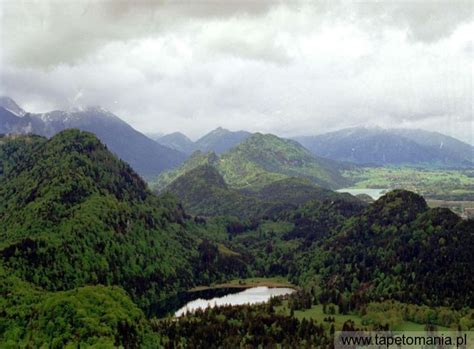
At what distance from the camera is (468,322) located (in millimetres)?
187375

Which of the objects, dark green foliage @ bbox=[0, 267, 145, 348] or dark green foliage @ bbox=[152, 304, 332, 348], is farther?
dark green foliage @ bbox=[152, 304, 332, 348]

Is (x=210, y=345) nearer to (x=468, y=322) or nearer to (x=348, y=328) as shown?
(x=348, y=328)

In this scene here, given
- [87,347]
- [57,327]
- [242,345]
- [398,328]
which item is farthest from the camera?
[398,328]

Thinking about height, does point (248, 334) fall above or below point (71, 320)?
below

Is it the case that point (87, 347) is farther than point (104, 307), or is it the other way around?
point (104, 307)

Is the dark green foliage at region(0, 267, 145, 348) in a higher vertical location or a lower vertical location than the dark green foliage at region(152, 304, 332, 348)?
higher

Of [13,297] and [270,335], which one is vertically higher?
[13,297]

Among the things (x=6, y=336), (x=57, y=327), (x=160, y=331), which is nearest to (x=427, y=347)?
(x=160, y=331)

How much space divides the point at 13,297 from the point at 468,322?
153 metres

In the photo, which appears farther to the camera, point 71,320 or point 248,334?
point 248,334

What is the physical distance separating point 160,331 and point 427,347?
87.3m

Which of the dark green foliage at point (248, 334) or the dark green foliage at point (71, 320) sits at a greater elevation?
the dark green foliage at point (71, 320)

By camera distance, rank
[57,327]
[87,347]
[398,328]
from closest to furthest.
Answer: [87,347], [57,327], [398,328]

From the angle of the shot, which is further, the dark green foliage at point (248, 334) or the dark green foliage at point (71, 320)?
the dark green foliage at point (248, 334)
